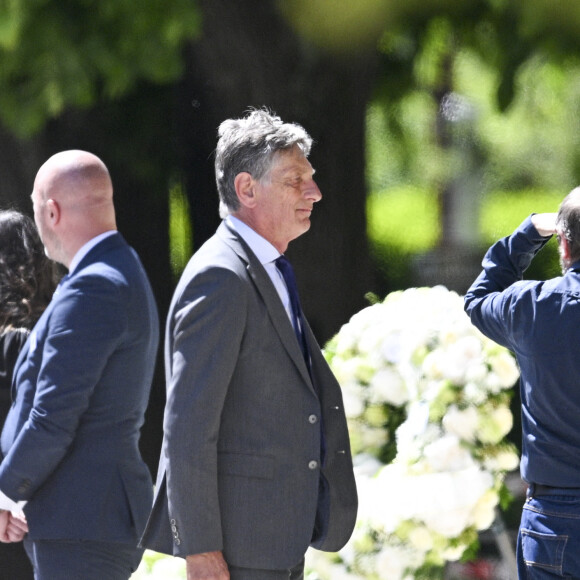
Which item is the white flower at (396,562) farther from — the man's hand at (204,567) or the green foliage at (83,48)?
the green foliage at (83,48)

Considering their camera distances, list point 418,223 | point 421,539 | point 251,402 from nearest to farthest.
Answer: point 251,402 → point 421,539 → point 418,223

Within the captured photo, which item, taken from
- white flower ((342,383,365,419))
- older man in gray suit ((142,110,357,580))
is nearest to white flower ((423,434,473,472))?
white flower ((342,383,365,419))

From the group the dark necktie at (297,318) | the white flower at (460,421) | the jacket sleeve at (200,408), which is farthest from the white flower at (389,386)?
the jacket sleeve at (200,408)

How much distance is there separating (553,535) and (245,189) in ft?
3.53

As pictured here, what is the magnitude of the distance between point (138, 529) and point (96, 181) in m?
0.87

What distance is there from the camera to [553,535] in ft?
8.53

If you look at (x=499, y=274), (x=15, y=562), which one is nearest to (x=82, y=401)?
(x=499, y=274)

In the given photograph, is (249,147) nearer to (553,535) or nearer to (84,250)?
(84,250)

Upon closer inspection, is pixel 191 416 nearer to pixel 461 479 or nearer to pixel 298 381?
pixel 298 381

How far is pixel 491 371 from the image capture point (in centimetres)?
328

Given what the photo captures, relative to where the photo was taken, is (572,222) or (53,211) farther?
(53,211)

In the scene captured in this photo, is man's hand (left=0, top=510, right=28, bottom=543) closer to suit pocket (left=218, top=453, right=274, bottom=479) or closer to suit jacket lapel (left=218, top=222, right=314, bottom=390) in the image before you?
suit pocket (left=218, top=453, right=274, bottom=479)

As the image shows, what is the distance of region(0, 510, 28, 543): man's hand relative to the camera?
277 cm

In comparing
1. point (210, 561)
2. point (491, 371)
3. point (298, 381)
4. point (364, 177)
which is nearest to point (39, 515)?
point (210, 561)
